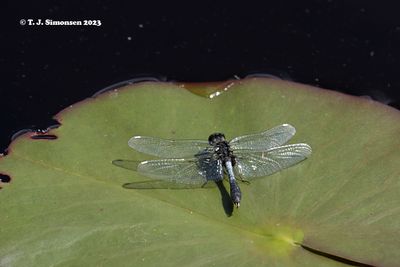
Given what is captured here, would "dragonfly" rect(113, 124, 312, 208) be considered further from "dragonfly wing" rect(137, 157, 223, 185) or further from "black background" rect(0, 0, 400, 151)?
"black background" rect(0, 0, 400, 151)

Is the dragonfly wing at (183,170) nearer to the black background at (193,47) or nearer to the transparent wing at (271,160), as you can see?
the transparent wing at (271,160)

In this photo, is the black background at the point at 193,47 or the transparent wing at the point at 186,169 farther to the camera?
the black background at the point at 193,47

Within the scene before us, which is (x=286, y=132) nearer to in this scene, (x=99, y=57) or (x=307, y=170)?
(x=307, y=170)

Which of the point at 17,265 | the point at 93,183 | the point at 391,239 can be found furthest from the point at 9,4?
the point at 391,239

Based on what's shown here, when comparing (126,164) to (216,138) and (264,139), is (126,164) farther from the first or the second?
(264,139)

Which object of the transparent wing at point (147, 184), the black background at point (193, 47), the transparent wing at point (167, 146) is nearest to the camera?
the transparent wing at point (147, 184)

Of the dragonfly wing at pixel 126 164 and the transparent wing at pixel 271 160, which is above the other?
the dragonfly wing at pixel 126 164

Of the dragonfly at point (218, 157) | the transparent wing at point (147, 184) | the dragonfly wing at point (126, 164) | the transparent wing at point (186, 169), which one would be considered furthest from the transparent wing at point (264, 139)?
the dragonfly wing at point (126, 164)
